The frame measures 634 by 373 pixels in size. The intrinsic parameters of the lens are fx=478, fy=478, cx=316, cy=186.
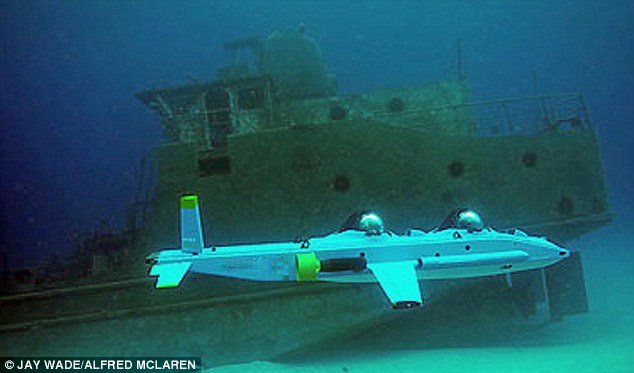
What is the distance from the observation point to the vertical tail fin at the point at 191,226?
283 inches

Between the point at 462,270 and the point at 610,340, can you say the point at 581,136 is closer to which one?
the point at 610,340

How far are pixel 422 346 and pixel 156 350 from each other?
18.7 ft

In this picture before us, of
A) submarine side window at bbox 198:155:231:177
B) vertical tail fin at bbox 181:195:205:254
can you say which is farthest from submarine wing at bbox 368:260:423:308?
submarine side window at bbox 198:155:231:177

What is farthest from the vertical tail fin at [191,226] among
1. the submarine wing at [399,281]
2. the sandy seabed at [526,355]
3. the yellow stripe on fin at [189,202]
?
the submarine wing at [399,281]

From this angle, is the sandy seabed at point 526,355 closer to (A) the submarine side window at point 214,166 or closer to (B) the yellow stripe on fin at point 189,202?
(B) the yellow stripe on fin at point 189,202

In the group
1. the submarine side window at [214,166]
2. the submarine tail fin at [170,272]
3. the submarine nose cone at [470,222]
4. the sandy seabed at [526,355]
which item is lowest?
the sandy seabed at [526,355]

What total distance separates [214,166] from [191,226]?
3.08 meters

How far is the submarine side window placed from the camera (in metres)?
10.2

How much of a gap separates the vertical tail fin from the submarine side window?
113 inches

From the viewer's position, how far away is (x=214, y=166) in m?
10.3

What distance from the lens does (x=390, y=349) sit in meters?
10.4

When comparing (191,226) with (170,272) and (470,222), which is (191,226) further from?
(470,222)

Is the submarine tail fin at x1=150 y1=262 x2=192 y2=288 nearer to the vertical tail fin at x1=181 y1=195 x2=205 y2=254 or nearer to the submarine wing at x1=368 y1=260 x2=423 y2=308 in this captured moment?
the vertical tail fin at x1=181 y1=195 x2=205 y2=254

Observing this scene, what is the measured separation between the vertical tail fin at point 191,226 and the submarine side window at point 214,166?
2864mm
